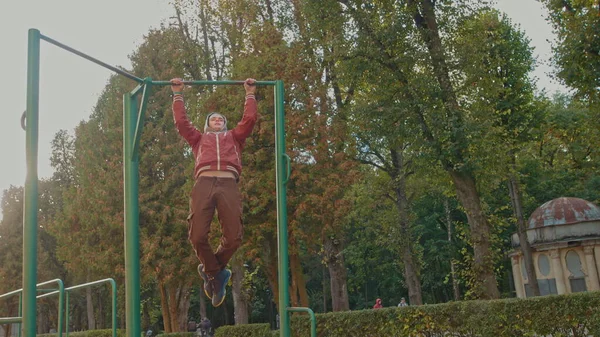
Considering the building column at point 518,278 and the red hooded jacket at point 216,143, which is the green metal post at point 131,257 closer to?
the red hooded jacket at point 216,143

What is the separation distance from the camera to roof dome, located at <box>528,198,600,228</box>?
29744 mm

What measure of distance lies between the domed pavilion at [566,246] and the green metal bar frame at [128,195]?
25.1 metres

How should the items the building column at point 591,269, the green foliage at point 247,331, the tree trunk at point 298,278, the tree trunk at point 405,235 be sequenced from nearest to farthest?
the green foliage at point 247,331 < the tree trunk at point 298,278 < the tree trunk at point 405,235 < the building column at point 591,269

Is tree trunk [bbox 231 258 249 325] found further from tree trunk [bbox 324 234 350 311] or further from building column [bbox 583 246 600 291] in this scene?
building column [bbox 583 246 600 291]

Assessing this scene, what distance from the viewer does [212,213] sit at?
643 cm

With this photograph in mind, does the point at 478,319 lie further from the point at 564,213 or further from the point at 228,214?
the point at 564,213

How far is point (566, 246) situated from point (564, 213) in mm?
1546

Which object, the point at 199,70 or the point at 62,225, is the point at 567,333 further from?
the point at 62,225

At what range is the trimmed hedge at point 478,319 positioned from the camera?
1318 cm

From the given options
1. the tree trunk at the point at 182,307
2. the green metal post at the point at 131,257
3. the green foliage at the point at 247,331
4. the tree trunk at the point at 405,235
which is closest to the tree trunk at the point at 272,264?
the green foliage at the point at 247,331

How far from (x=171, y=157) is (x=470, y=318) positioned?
1468 cm

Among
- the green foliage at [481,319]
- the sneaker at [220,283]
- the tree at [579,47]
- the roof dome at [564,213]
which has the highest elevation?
the tree at [579,47]

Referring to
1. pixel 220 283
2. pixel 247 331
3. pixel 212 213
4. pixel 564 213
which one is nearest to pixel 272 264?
pixel 247 331

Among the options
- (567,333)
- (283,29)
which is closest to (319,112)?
(283,29)
